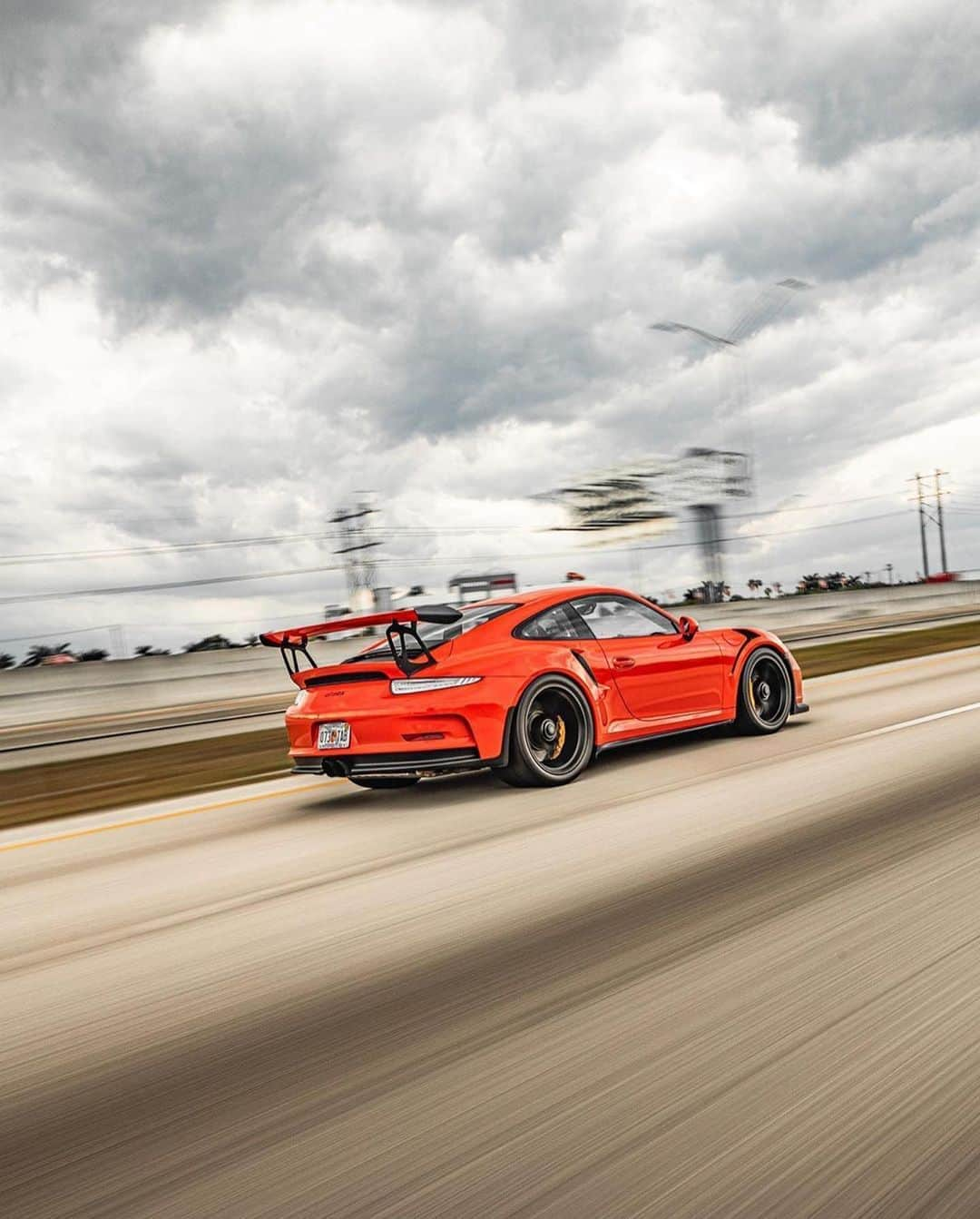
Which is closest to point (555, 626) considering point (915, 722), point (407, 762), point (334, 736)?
point (407, 762)

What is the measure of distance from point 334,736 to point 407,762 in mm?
573

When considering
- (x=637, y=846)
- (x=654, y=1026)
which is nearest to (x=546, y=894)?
(x=637, y=846)

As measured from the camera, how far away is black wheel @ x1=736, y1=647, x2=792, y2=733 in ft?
30.1

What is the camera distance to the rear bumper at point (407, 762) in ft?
23.4

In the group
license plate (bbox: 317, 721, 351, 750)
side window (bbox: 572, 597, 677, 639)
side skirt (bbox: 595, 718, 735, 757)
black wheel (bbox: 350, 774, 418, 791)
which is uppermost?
side window (bbox: 572, 597, 677, 639)

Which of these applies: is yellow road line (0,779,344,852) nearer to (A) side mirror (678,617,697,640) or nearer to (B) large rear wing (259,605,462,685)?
(B) large rear wing (259,605,462,685)

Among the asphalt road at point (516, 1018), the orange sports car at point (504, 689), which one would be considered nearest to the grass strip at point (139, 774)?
the orange sports car at point (504, 689)

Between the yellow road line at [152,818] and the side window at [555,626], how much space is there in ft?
7.36

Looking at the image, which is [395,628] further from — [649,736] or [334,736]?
[649,736]

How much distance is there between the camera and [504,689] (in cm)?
736

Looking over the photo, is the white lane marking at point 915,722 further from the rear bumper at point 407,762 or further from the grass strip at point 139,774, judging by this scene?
the grass strip at point 139,774

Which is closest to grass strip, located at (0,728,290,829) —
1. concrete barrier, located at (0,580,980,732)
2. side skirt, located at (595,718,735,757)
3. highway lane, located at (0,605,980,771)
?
highway lane, located at (0,605,980,771)

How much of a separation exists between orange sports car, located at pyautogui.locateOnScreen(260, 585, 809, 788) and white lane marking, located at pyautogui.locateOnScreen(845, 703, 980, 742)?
116 cm

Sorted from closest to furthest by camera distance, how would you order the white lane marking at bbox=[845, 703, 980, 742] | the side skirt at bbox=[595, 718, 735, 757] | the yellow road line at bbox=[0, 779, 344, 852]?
the yellow road line at bbox=[0, 779, 344, 852] → the side skirt at bbox=[595, 718, 735, 757] → the white lane marking at bbox=[845, 703, 980, 742]
